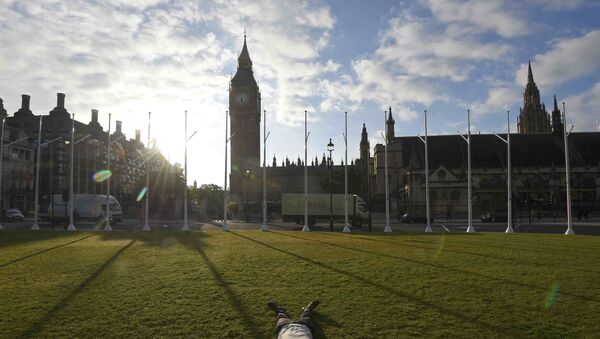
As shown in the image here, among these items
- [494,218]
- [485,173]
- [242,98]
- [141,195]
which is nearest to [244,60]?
[242,98]

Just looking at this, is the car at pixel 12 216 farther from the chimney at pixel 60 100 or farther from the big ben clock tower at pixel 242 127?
the big ben clock tower at pixel 242 127

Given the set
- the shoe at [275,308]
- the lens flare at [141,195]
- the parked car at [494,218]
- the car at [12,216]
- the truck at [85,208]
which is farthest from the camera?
the lens flare at [141,195]

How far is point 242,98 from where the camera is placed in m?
122

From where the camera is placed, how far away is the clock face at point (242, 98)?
122m

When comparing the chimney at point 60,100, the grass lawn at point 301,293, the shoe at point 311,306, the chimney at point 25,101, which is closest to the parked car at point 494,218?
the grass lawn at point 301,293

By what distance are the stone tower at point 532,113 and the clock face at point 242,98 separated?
7339cm

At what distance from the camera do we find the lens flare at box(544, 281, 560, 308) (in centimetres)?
996

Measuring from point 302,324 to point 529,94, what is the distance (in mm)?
129946

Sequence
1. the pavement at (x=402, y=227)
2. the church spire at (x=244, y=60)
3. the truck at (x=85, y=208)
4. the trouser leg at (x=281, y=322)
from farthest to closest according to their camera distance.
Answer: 1. the church spire at (x=244, y=60)
2. the truck at (x=85, y=208)
3. the pavement at (x=402, y=227)
4. the trouser leg at (x=281, y=322)

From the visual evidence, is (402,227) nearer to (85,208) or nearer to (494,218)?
(494,218)

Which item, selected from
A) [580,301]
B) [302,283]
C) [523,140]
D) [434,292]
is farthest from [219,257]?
[523,140]

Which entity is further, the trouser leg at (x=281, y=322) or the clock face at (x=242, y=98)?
the clock face at (x=242, y=98)

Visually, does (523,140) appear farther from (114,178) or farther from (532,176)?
(114,178)

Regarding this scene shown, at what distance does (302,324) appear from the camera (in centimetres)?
813
